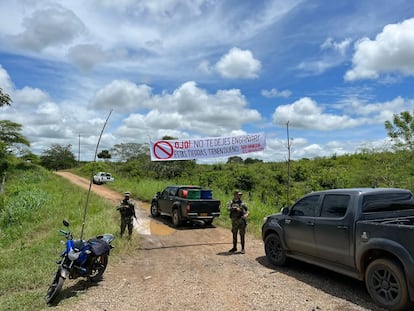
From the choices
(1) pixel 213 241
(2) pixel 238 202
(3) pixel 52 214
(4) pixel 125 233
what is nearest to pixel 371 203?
(2) pixel 238 202

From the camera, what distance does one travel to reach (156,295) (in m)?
6.31

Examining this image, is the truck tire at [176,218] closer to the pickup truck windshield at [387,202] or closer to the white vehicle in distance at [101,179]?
the pickup truck windshield at [387,202]

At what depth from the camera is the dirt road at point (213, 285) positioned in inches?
227

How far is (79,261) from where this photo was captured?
654 cm

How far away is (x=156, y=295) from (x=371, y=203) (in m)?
4.08

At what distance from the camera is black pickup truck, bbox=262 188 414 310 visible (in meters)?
5.12

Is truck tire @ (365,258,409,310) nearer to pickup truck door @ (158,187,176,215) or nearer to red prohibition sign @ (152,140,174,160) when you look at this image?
red prohibition sign @ (152,140,174,160)

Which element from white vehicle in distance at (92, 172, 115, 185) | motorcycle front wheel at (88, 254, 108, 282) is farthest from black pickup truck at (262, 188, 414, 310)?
white vehicle in distance at (92, 172, 115, 185)

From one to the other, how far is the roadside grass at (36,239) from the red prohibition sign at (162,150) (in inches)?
110

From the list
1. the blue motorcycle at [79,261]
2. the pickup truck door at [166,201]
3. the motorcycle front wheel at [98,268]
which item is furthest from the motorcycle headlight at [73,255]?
the pickup truck door at [166,201]

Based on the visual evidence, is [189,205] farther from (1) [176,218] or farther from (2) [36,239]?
(2) [36,239]

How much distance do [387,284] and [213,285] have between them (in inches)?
119

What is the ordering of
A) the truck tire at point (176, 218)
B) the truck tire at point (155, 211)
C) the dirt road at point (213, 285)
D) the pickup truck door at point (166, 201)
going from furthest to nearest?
1. the truck tire at point (155, 211)
2. the pickup truck door at point (166, 201)
3. the truck tire at point (176, 218)
4. the dirt road at point (213, 285)

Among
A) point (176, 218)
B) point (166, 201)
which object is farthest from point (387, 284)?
point (166, 201)
